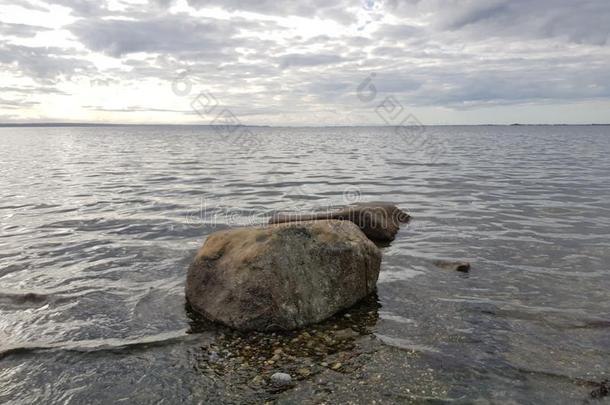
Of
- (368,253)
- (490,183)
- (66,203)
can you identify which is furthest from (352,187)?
(368,253)

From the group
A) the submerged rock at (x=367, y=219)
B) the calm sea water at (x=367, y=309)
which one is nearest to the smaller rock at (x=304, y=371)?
the calm sea water at (x=367, y=309)

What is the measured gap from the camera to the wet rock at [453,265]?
9.99m

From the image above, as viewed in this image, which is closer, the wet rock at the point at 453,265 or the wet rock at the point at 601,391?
the wet rock at the point at 601,391

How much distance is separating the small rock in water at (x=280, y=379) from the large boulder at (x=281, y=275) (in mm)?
1314

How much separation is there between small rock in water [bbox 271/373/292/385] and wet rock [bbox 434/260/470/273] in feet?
18.7

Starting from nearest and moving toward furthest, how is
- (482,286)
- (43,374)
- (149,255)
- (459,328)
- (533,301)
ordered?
(43,374) → (459,328) → (533,301) → (482,286) → (149,255)

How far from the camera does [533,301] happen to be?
326 inches

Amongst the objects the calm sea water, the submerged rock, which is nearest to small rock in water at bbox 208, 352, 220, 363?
the calm sea water

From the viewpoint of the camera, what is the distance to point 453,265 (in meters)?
10.2

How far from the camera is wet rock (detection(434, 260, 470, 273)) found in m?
9.99

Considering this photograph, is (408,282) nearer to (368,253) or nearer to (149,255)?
(368,253)

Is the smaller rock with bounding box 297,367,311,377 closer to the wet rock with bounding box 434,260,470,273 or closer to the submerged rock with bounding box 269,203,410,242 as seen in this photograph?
the wet rock with bounding box 434,260,470,273

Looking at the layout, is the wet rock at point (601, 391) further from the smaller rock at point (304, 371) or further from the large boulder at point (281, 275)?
the large boulder at point (281, 275)

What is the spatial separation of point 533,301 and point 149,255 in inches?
339
